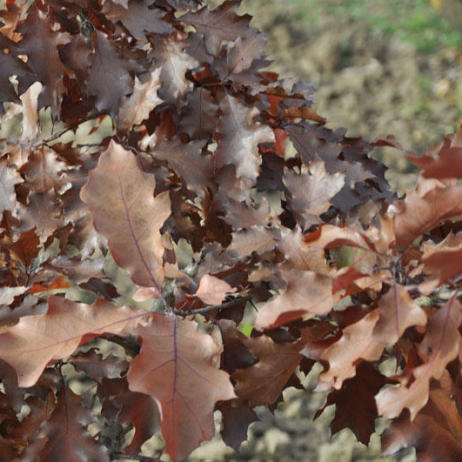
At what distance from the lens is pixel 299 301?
0.71 m

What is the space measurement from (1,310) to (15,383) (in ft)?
0.34

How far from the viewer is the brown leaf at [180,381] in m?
0.66

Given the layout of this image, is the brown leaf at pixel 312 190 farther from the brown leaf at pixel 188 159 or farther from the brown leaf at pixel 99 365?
the brown leaf at pixel 99 365

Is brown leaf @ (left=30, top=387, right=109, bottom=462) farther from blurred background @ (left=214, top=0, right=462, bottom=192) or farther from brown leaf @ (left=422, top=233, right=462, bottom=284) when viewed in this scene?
blurred background @ (left=214, top=0, right=462, bottom=192)

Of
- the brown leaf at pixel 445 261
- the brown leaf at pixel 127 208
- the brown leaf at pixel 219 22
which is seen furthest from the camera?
the brown leaf at pixel 219 22

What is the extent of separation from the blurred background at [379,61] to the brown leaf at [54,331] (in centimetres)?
288

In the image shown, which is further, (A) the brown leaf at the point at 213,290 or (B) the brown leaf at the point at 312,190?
(B) the brown leaf at the point at 312,190

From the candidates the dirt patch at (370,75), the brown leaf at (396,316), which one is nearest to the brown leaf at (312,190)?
the brown leaf at (396,316)

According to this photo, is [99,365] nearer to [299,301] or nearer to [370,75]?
[299,301]

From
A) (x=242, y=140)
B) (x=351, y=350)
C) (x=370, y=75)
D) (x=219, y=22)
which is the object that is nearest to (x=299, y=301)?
(x=351, y=350)

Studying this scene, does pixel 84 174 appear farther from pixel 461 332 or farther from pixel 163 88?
pixel 461 332

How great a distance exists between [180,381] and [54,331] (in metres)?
0.15

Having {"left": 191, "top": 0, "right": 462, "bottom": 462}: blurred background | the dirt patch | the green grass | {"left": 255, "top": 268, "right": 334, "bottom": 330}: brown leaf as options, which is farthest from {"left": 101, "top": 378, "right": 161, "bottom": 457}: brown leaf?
the green grass

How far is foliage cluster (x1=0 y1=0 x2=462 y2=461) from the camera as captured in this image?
0.70 meters
